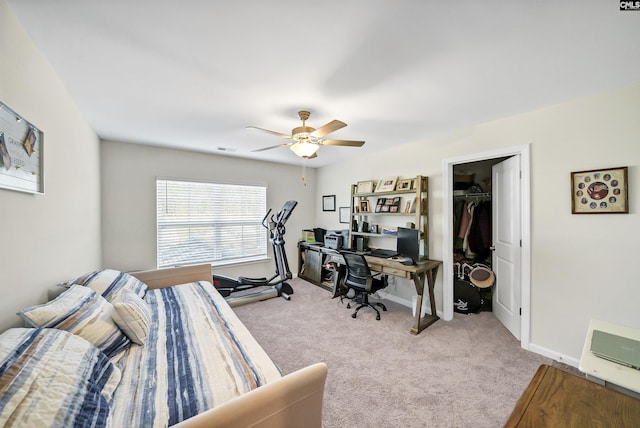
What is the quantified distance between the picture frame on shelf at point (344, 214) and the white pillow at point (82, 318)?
3.52 metres

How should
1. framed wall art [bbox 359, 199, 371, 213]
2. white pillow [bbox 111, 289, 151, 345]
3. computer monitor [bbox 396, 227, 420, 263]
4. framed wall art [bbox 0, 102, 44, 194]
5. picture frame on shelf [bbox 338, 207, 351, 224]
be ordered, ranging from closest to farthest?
framed wall art [bbox 0, 102, 44, 194], white pillow [bbox 111, 289, 151, 345], computer monitor [bbox 396, 227, 420, 263], framed wall art [bbox 359, 199, 371, 213], picture frame on shelf [bbox 338, 207, 351, 224]

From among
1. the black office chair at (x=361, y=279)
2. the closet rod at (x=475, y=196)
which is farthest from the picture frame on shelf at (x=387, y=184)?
the black office chair at (x=361, y=279)

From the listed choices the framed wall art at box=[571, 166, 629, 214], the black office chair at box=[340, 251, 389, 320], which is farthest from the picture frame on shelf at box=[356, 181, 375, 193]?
the framed wall art at box=[571, 166, 629, 214]

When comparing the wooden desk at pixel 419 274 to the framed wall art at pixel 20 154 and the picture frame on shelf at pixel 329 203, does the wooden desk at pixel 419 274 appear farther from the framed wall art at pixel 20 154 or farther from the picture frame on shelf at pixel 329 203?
the framed wall art at pixel 20 154

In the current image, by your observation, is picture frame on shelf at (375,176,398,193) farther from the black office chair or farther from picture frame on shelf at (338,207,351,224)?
the black office chair

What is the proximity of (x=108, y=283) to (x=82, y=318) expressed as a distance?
73 centimetres

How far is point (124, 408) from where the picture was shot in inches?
38.3

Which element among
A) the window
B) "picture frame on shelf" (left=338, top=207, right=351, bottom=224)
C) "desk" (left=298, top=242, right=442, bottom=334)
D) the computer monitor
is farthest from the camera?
"picture frame on shelf" (left=338, top=207, right=351, bottom=224)

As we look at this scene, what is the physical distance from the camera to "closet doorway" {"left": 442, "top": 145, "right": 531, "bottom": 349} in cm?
238

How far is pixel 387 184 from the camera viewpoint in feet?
11.9

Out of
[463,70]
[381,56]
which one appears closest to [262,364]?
[381,56]

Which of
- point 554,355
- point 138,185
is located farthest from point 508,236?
point 138,185

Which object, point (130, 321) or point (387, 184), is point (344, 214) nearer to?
point (387, 184)

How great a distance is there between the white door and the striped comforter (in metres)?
2.74
